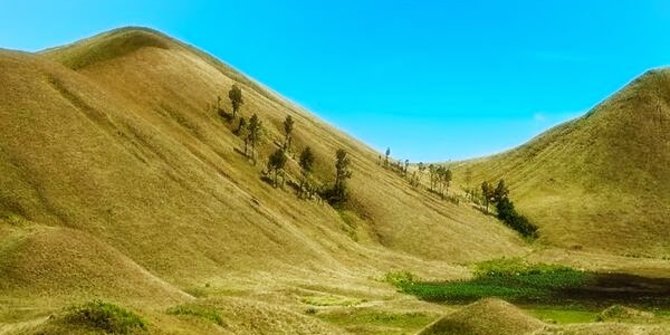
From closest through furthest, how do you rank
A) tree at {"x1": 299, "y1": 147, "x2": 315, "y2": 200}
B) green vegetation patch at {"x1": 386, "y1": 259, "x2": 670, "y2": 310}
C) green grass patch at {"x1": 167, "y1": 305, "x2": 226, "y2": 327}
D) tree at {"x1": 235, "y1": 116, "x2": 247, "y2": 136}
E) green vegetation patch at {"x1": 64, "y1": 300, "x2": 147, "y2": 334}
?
1. green vegetation patch at {"x1": 64, "y1": 300, "x2": 147, "y2": 334}
2. green grass patch at {"x1": 167, "y1": 305, "x2": 226, "y2": 327}
3. green vegetation patch at {"x1": 386, "y1": 259, "x2": 670, "y2": 310}
4. tree at {"x1": 299, "y1": 147, "x2": 315, "y2": 200}
5. tree at {"x1": 235, "y1": 116, "x2": 247, "y2": 136}

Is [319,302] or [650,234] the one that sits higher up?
[650,234]

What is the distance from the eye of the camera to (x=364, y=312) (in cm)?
7919

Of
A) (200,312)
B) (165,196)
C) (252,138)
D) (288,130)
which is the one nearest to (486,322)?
(200,312)

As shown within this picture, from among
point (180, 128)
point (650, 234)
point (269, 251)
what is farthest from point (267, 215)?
point (650, 234)

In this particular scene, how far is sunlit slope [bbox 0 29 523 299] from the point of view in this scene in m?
99.8

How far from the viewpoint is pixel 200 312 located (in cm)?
4750

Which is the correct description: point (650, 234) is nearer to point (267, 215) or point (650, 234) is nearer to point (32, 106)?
point (267, 215)

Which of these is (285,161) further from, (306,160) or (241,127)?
(241,127)

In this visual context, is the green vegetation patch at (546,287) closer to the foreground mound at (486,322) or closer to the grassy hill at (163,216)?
the grassy hill at (163,216)

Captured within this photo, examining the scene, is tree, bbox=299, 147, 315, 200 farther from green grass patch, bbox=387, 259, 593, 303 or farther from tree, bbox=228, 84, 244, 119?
green grass patch, bbox=387, 259, 593, 303

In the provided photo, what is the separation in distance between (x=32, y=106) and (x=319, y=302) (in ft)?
214

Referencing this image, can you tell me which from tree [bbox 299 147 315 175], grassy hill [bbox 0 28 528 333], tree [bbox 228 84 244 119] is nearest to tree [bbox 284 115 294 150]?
grassy hill [bbox 0 28 528 333]

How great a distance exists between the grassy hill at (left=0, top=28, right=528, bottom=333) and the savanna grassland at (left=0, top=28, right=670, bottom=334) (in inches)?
13.1

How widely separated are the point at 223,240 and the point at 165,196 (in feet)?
40.9
